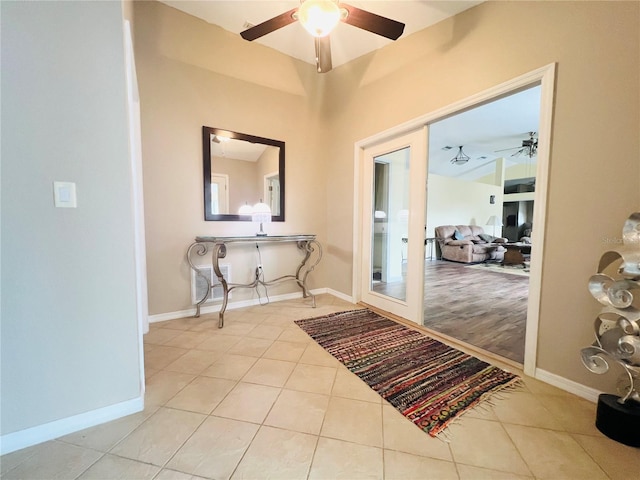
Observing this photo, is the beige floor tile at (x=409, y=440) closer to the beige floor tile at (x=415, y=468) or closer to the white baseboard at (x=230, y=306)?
the beige floor tile at (x=415, y=468)

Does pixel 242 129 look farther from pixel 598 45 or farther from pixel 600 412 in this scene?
pixel 600 412

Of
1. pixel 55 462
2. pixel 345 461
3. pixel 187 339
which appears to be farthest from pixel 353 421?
pixel 187 339

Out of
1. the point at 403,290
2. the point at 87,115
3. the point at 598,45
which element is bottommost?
the point at 403,290

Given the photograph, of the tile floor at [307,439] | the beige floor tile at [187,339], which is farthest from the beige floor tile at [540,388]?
the beige floor tile at [187,339]

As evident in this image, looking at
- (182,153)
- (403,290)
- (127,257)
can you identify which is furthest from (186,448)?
(182,153)

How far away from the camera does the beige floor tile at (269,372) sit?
1650mm

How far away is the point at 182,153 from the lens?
2684mm

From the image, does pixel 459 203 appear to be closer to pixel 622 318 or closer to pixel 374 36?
pixel 374 36

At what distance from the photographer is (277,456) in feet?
3.64

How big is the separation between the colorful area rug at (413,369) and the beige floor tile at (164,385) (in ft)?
3.44

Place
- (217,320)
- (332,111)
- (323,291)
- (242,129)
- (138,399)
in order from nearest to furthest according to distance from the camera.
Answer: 1. (138,399)
2. (217,320)
3. (242,129)
4. (332,111)
5. (323,291)

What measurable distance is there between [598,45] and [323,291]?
333 centimetres

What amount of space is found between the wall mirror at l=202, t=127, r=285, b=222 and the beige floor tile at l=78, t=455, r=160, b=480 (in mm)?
2172

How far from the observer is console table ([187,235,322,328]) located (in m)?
2.62
